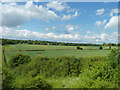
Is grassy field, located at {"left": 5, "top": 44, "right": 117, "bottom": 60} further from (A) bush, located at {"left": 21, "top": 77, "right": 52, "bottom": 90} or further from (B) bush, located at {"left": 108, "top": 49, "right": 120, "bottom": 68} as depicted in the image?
(A) bush, located at {"left": 21, "top": 77, "right": 52, "bottom": 90}

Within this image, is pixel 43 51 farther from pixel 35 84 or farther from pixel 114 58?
pixel 114 58

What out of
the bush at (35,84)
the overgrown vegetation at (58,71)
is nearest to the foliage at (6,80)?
the overgrown vegetation at (58,71)

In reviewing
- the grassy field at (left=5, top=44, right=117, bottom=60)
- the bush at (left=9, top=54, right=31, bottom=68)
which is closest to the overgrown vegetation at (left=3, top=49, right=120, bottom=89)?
the bush at (left=9, top=54, right=31, bottom=68)

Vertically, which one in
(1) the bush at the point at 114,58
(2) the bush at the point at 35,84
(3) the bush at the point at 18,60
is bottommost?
(2) the bush at the point at 35,84

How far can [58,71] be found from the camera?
10.6ft

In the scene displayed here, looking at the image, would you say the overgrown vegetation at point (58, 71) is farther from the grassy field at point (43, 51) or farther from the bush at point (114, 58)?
the grassy field at point (43, 51)

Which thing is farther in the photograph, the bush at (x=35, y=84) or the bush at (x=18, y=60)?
the bush at (x=18, y=60)

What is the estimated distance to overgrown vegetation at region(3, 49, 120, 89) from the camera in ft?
7.10

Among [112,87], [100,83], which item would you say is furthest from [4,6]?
[112,87]

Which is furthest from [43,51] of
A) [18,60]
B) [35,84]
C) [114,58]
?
[114,58]

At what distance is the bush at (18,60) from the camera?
3.31 m

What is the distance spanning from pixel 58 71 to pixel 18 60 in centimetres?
99

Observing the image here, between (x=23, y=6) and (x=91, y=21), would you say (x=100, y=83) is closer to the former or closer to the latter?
(x=91, y=21)

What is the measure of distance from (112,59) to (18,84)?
63.8 inches
